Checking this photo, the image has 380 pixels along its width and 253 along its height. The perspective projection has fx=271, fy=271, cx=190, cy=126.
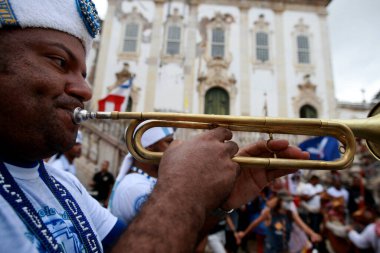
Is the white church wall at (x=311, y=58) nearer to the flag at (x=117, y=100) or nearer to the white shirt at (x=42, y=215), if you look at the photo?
the flag at (x=117, y=100)

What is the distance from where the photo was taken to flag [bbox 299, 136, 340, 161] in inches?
312

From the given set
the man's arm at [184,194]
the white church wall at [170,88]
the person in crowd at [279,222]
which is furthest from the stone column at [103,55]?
the man's arm at [184,194]

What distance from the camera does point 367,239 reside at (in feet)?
15.1

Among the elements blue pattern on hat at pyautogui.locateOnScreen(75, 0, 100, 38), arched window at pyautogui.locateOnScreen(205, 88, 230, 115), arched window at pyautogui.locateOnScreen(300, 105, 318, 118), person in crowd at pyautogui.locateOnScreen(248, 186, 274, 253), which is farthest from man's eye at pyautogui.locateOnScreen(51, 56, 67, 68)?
arched window at pyautogui.locateOnScreen(300, 105, 318, 118)

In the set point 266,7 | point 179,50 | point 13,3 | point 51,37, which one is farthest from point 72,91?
point 266,7

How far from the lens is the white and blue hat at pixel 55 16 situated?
3.58 feet

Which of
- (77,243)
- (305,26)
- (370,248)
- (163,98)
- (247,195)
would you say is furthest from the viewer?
(305,26)

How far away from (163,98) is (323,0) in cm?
1253

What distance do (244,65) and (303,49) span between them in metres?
4.10

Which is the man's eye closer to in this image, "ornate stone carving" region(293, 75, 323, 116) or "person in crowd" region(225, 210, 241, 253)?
"person in crowd" region(225, 210, 241, 253)

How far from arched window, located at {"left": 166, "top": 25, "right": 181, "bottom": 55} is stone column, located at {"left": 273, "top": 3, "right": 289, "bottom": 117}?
637cm

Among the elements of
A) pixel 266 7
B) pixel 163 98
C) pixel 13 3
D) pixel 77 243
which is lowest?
pixel 77 243

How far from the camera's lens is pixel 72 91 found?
120 centimetres

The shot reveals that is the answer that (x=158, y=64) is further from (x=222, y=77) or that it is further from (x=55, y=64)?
(x=55, y=64)
